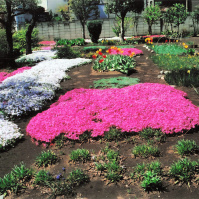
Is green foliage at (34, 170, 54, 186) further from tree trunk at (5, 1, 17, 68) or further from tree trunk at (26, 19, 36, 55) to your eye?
tree trunk at (26, 19, 36, 55)

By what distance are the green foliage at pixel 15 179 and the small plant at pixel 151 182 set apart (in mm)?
2092

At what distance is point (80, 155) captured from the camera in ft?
15.7

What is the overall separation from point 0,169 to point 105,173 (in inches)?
86.3

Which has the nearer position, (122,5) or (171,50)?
(171,50)

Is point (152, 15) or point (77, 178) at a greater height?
point (152, 15)

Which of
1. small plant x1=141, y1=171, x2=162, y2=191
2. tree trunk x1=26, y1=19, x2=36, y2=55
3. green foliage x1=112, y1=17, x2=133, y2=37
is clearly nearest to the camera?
small plant x1=141, y1=171, x2=162, y2=191

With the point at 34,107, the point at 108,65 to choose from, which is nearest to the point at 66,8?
the point at 108,65

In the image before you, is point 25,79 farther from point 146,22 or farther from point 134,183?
point 146,22

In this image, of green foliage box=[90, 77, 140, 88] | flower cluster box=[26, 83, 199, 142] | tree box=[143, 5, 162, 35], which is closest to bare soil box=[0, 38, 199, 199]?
flower cluster box=[26, 83, 199, 142]

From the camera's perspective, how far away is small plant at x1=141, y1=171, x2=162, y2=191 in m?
3.76

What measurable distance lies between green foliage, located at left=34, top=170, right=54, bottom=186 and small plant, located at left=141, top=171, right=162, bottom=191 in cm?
163

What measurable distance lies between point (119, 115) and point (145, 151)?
1627 millimetres

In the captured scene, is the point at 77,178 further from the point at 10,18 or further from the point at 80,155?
the point at 10,18

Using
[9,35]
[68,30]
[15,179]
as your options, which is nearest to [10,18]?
[9,35]
